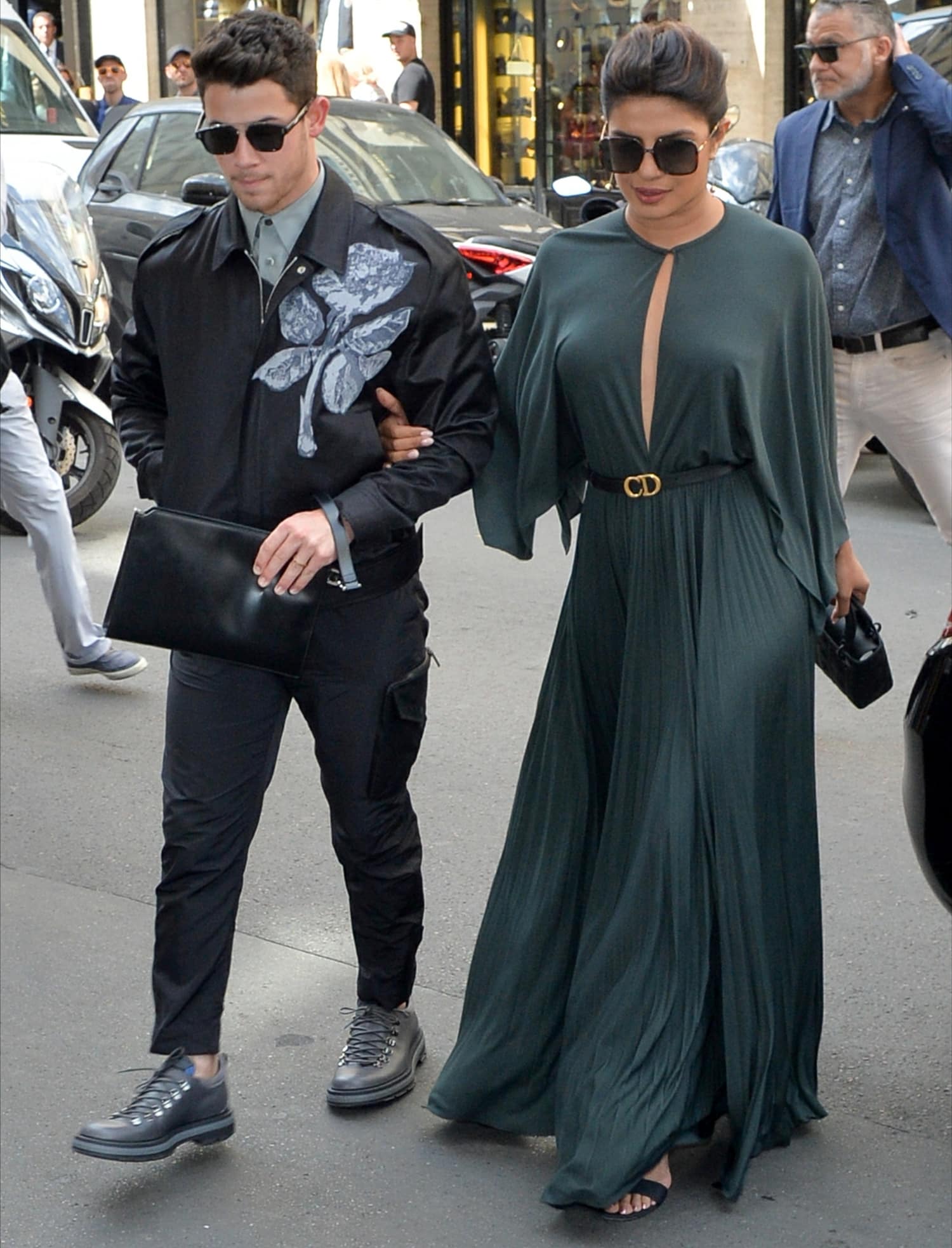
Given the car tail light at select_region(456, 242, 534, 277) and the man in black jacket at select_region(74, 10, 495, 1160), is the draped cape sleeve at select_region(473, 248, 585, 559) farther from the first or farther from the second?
the car tail light at select_region(456, 242, 534, 277)

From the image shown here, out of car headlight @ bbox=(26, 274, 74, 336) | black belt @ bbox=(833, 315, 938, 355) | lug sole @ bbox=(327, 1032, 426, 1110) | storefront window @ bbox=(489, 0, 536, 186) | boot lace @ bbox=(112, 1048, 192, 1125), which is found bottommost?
storefront window @ bbox=(489, 0, 536, 186)

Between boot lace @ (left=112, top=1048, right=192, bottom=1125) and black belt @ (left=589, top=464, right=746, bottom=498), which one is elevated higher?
black belt @ (left=589, top=464, right=746, bottom=498)

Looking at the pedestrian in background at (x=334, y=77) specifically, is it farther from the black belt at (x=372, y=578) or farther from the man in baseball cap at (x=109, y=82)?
the black belt at (x=372, y=578)

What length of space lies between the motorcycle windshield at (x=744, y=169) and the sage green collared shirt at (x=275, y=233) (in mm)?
8651

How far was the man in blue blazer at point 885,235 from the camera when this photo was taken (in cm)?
564

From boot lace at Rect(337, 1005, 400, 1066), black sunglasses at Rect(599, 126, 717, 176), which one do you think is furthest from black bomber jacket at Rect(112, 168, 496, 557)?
boot lace at Rect(337, 1005, 400, 1066)

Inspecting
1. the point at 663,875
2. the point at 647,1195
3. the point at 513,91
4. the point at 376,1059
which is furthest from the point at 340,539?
the point at 513,91

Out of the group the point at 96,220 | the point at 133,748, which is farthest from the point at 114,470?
the point at 96,220

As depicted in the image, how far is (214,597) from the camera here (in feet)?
11.1

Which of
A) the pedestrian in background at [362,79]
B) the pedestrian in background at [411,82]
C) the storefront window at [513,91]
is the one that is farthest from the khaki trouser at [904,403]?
the storefront window at [513,91]

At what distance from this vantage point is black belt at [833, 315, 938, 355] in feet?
18.5

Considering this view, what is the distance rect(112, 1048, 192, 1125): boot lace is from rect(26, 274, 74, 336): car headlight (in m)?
5.65

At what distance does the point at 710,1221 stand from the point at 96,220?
10.5 metres

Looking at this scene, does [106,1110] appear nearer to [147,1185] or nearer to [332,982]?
[147,1185]
